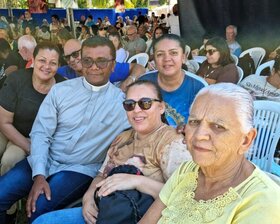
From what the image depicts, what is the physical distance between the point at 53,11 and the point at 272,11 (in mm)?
11118

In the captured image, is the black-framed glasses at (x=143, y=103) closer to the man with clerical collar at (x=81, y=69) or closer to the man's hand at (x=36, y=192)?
the man's hand at (x=36, y=192)

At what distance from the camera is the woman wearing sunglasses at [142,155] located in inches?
67.4

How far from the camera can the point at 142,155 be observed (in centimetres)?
188

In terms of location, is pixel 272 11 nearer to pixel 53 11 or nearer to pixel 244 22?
pixel 244 22

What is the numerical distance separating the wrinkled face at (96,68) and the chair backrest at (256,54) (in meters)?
3.33

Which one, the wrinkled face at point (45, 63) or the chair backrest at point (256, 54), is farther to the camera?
the chair backrest at point (256, 54)

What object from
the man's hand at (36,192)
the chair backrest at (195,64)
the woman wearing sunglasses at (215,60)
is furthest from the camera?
the chair backrest at (195,64)

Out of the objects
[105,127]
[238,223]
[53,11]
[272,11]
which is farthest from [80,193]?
[53,11]

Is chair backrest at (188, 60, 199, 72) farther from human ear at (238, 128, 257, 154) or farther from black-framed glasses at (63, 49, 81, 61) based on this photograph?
human ear at (238, 128, 257, 154)

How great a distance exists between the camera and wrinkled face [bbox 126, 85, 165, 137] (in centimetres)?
192

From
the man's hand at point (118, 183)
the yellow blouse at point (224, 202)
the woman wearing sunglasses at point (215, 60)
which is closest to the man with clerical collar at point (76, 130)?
the man's hand at point (118, 183)

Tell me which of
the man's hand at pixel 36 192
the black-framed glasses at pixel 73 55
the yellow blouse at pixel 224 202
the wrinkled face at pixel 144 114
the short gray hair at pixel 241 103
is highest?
the black-framed glasses at pixel 73 55

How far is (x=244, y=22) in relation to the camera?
5414 millimetres

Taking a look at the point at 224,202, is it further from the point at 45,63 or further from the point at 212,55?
the point at 212,55
